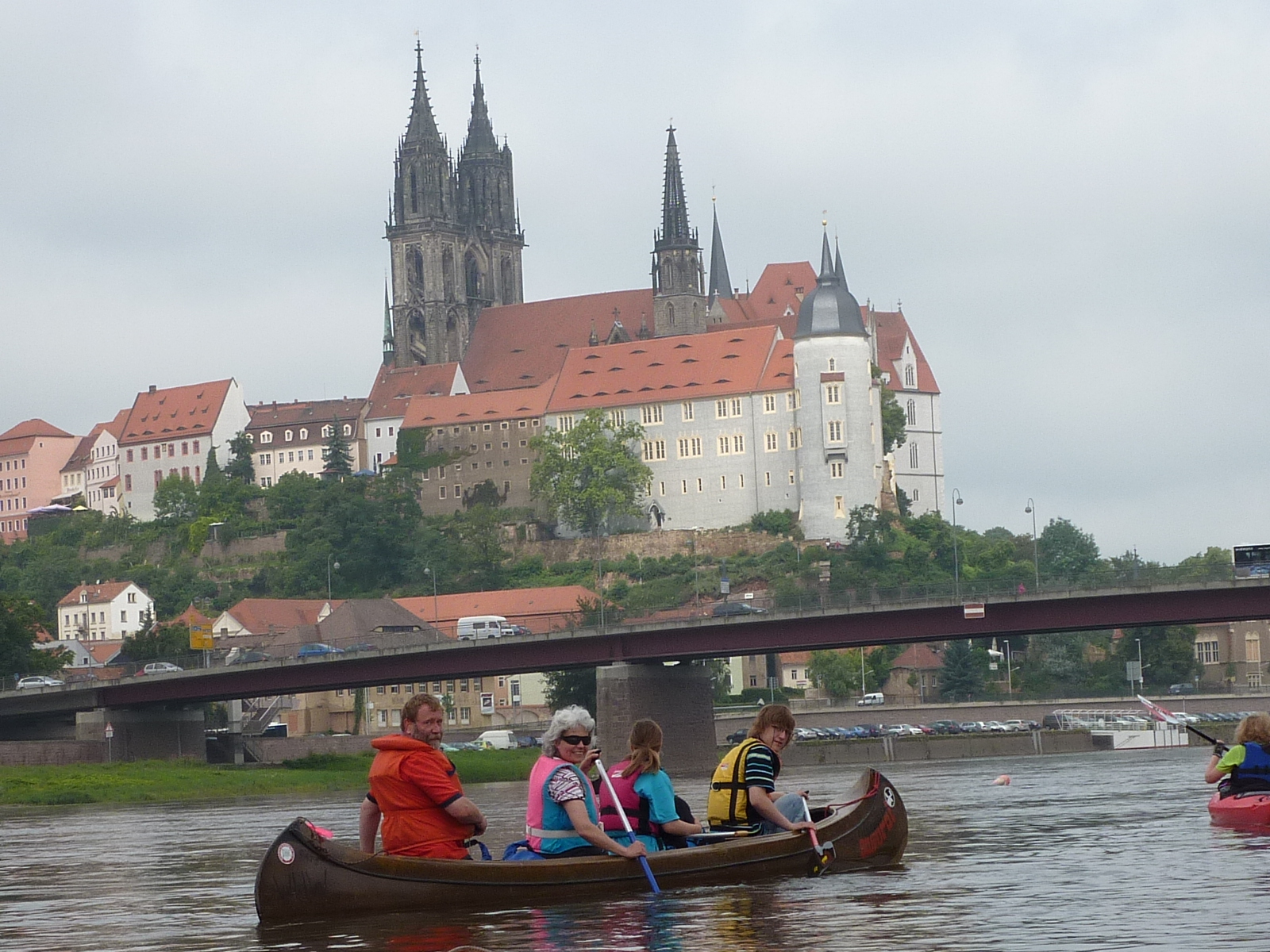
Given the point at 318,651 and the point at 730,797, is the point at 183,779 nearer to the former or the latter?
the point at 318,651

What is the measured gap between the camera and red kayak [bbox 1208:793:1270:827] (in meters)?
27.5

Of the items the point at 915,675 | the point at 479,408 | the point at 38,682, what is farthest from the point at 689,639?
the point at 479,408

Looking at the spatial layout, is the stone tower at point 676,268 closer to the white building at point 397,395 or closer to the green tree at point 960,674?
the white building at point 397,395

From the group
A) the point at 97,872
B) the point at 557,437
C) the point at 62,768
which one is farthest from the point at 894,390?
the point at 97,872

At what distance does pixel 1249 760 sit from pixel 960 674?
344 ft

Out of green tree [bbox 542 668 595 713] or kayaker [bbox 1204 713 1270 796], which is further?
green tree [bbox 542 668 595 713]

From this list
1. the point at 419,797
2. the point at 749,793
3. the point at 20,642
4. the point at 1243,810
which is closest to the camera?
the point at 419,797

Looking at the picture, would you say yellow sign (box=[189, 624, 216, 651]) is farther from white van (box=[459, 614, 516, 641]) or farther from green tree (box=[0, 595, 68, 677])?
white van (box=[459, 614, 516, 641])

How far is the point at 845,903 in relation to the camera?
70.2ft

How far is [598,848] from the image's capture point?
20.9 m

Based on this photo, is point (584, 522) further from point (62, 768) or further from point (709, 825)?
point (709, 825)

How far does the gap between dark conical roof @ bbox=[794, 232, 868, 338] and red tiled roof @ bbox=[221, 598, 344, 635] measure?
39.1 m

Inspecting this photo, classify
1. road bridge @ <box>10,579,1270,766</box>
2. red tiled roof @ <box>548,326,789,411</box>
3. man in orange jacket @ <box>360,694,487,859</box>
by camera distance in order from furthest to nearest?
1. red tiled roof @ <box>548,326,789,411</box>
2. road bridge @ <box>10,579,1270,766</box>
3. man in orange jacket @ <box>360,694,487,859</box>

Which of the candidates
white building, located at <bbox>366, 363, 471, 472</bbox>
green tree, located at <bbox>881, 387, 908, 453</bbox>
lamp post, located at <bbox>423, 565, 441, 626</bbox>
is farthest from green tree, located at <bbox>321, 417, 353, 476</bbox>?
green tree, located at <bbox>881, 387, 908, 453</bbox>
